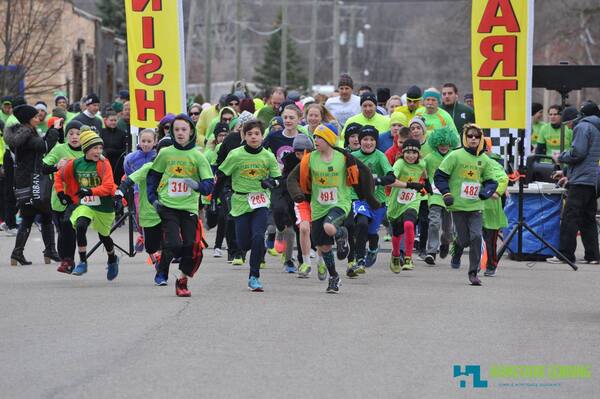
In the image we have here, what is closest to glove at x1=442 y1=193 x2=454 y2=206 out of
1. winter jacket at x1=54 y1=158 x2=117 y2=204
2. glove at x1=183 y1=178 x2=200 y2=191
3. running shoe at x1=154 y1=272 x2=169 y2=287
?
glove at x1=183 y1=178 x2=200 y2=191

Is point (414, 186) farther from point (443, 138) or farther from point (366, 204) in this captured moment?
point (443, 138)

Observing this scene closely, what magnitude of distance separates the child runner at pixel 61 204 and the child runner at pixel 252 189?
2.16 meters

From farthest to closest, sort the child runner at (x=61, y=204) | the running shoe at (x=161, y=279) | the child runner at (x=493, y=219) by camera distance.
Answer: the child runner at (x=493, y=219) → the child runner at (x=61, y=204) → the running shoe at (x=161, y=279)

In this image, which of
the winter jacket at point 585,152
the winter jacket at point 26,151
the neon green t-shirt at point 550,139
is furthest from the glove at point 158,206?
the neon green t-shirt at point 550,139

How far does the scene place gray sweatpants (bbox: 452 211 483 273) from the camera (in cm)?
1561

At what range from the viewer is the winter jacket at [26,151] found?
18172mm

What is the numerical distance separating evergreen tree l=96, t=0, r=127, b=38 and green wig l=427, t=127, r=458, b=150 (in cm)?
5475

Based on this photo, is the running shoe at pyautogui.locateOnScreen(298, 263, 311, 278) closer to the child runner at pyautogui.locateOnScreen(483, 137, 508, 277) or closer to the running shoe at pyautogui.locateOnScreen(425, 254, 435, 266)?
the child runner at pyautogui.locateOnScreen(483, 137, 508, 277)

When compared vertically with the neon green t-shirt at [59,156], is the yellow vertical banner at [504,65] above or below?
above

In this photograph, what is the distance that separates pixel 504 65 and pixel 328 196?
15.9 feet

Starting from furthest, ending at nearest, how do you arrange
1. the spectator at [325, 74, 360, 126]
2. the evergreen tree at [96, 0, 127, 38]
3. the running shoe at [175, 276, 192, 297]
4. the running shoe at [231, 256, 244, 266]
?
the evergreen tree at [96, 0, 127, 38] < the spectator at [325, 74, 360, 126] < the running shoe at [231, 256, 244, 266] < the running shoe at [175, 276, 192, 297]

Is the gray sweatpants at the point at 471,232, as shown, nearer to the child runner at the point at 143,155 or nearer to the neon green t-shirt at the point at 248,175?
the neon green t-shirt at the point at 248,175

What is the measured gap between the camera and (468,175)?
15.8m

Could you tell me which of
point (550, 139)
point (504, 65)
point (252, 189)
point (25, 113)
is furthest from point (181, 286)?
point (550, 139)
